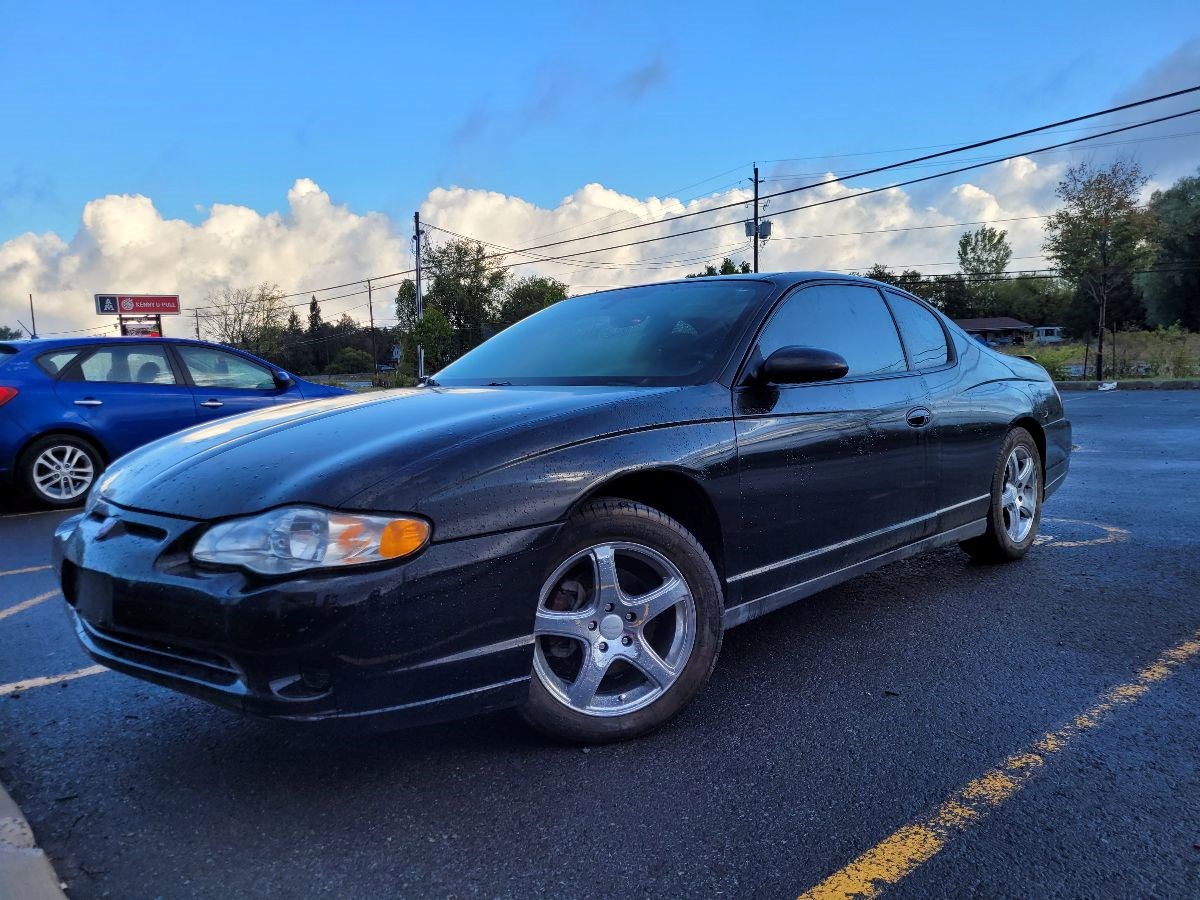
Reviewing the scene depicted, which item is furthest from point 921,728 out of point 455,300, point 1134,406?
point 455,300

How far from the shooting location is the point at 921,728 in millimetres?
2648

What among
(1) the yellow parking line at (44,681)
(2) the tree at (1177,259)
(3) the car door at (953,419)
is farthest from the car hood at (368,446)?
(2) the tree at (1177,259)

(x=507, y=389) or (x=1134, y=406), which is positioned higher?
(x=507, y=389)

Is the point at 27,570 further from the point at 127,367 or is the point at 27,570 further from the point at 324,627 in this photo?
the point at 324,627

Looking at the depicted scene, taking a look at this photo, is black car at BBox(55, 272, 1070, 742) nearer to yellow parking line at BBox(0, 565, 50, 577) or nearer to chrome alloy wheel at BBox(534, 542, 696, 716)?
chrome alloy wheel at BBox(534, 542, 696, 716)

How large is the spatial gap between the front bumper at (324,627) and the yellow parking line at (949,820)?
941mm

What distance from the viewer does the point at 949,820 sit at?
6.98ft

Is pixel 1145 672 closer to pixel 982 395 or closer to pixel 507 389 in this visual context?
pixel 982 395

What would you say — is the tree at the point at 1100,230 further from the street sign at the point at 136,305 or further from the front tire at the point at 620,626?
the street sign at the point at 136,305

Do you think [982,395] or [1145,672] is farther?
[982,395]

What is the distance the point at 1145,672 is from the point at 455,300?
66603 millimetres

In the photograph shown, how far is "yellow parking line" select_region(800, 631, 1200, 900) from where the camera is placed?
74.2 inches

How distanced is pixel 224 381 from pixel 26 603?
3819 mm

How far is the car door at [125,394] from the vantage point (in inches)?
273
